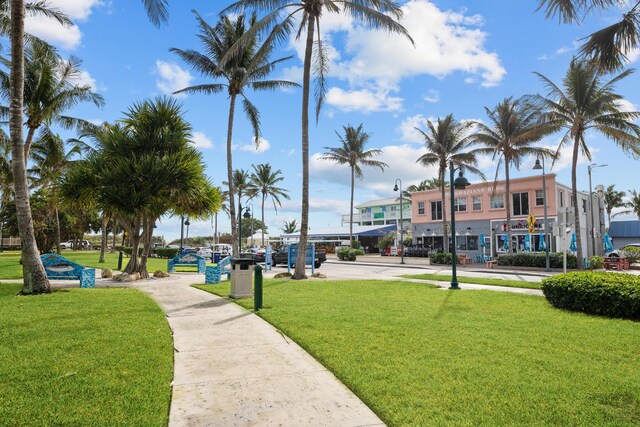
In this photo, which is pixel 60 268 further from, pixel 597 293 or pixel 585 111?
pixel 585 111

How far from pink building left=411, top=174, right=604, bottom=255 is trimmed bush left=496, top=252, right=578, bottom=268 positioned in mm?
6894

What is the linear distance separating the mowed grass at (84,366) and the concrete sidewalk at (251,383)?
0.22 m

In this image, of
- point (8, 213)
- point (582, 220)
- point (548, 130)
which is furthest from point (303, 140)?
point (8, 213)

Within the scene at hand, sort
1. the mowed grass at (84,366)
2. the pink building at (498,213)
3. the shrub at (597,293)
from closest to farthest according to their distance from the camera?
1. the mowed grass at (84,366)
2. the shrub at (597,293)
3. the pink building at (498,213)

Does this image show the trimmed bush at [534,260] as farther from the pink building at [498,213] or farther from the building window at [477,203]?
the building window at [477,203]

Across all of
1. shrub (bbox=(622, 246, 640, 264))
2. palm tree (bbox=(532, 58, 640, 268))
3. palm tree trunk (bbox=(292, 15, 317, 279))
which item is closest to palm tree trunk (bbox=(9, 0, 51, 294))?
palm tree trunk (bbox=(292, 15, 317, 279))

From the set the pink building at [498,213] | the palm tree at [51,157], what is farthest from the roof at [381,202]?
the palm tree at [51,157]

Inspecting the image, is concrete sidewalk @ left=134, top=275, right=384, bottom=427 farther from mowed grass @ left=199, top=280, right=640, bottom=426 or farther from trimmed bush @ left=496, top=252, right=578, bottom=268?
trimmed bush @ left=496, top=252, right=578, bottom=268

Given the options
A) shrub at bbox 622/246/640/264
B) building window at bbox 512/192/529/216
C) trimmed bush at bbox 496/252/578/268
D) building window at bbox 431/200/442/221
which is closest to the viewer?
trimmed bush at bbox 496/252/578/268

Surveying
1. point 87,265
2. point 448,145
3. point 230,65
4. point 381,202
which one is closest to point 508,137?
point 448,145

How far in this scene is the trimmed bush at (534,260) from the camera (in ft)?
85.5

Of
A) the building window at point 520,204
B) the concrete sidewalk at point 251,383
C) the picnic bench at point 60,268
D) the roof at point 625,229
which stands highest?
the building window at point 520,204

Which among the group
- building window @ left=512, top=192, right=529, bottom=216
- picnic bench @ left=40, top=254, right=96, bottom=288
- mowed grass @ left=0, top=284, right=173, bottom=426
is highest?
building window @ left=512, top=192, right=529, bottom=216

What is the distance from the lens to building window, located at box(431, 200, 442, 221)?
45.2 metres
